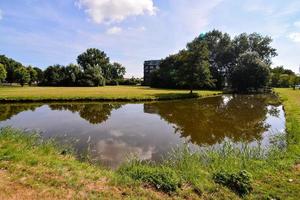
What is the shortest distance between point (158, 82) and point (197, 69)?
30115 mm

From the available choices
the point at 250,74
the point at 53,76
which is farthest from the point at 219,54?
the point at 53,76

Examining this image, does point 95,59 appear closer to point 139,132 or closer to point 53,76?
point 53,76

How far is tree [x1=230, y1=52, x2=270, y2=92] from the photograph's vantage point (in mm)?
56156

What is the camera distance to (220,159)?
324 inches

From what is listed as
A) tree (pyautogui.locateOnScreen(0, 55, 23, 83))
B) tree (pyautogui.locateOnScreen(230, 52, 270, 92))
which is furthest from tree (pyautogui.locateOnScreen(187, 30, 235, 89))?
tree (pyautogui.locateOnScreen(0, 55, 23, 83))

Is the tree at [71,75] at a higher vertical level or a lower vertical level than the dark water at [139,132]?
higher

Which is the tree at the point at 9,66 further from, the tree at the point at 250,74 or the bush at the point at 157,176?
the bush at the point at 157,176

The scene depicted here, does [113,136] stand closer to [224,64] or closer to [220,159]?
[220,159]

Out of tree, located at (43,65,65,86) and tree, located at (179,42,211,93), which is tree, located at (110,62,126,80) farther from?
tree, located at (179,42,211,93)

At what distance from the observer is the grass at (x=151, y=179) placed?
5.70 meters

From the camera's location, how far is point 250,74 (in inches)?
2223

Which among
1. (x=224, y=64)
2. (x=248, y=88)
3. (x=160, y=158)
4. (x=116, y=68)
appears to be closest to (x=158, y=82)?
A: (x=224, y=64)

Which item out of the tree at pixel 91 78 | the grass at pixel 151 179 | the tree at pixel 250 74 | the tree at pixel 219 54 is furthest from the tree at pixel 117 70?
the grass at pixel 151 179

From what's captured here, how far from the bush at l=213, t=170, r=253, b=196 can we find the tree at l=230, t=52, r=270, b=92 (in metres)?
53.1
